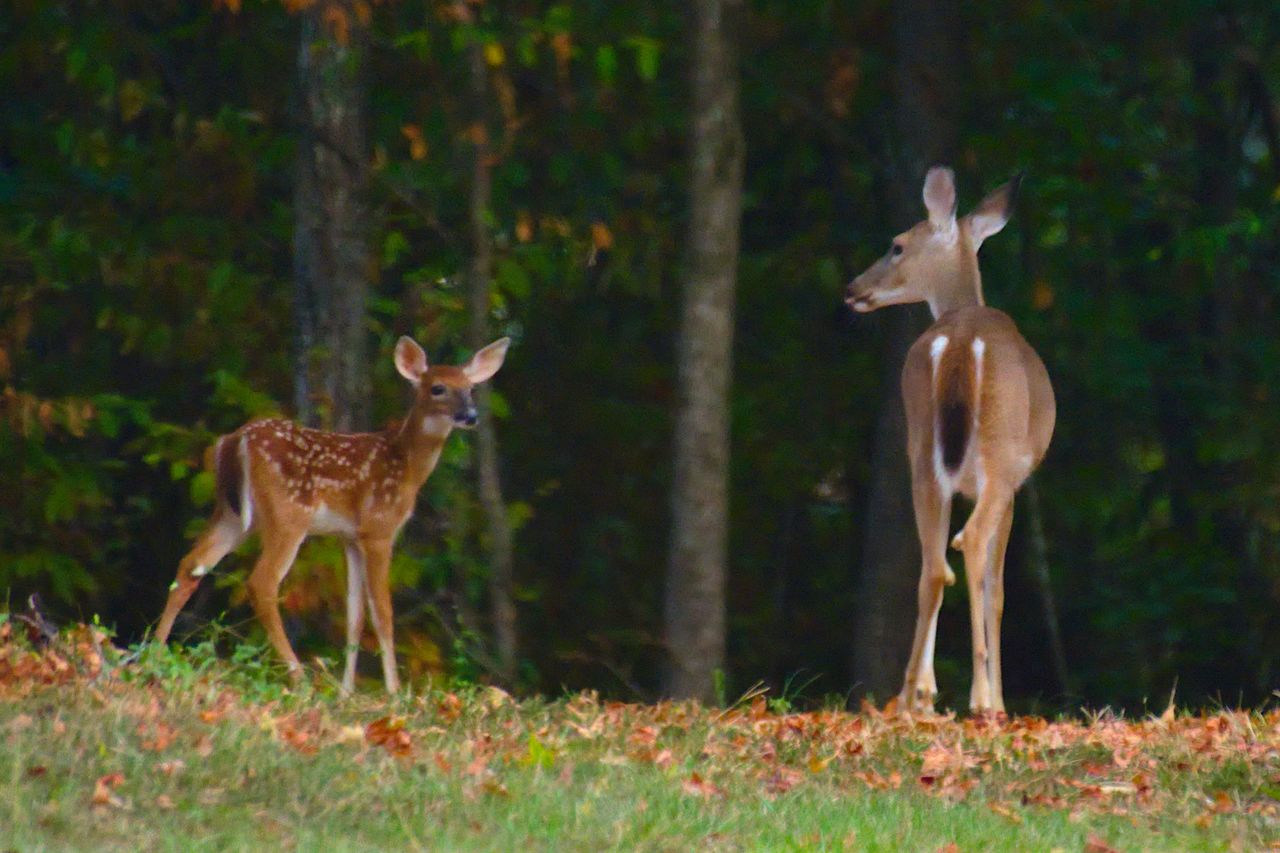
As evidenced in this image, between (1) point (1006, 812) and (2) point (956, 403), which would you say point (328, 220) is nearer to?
(2) point (956, 403)

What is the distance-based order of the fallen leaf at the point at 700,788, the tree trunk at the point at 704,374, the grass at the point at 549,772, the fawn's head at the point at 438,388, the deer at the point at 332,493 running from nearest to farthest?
1. the grass at the point at 549,772
2. the fallen leaf at the point at 700,788
3. the deer at the point at 332,493
4. the tree trunk at the point at 704,374
5. the fawn's head at the point at 438,388

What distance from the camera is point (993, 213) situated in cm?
1057

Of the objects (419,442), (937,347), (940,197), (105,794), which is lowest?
(105,794)

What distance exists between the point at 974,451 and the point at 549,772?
3.20 m

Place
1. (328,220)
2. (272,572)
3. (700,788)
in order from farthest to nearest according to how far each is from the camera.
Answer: (328,220) → (272,572) → (700,788)

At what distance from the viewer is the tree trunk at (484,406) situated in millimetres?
11289

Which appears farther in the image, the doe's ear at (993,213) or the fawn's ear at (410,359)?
the fawn's ear at (410,359)

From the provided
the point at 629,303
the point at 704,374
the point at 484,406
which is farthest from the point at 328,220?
the point at 629,303

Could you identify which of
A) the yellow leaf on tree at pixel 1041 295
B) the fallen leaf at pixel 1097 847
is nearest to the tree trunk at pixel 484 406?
the yellow leaf on tree at pixel 1041 295

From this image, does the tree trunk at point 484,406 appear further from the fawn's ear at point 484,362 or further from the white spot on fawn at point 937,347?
the white spot on fawn at point 937,347

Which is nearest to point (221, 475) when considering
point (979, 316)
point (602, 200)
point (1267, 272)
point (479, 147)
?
point (479, 147)

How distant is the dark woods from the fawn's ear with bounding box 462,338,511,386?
1.21 ft

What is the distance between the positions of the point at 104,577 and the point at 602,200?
12.7 feet

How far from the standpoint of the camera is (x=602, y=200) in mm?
13945
